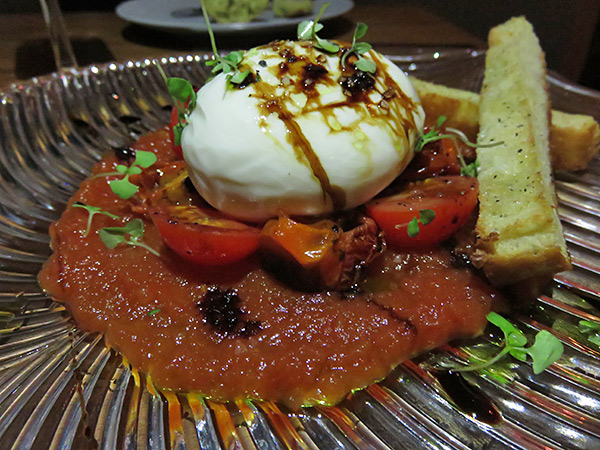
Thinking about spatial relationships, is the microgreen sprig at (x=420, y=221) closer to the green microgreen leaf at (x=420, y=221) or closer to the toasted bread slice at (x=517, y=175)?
the green microgreen leaf at (x=420, y=221)

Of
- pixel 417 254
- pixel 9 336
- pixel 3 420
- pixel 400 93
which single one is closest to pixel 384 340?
pixel 417 254

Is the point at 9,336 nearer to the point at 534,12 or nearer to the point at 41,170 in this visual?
the point at 41,170

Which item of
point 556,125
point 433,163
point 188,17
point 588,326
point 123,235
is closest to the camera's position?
point 588,326

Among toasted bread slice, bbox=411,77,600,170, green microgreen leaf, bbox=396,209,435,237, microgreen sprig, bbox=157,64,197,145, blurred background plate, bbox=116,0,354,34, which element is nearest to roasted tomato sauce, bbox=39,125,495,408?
green microgreen leaf, bbox=396,209,435,237

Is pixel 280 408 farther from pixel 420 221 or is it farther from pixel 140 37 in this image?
pixel 140 37

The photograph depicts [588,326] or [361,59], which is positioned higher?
[361,59]

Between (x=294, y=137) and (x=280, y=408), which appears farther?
(x=294, y=137)

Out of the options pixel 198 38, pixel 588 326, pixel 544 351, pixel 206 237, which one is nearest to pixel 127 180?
pixel 206 237
